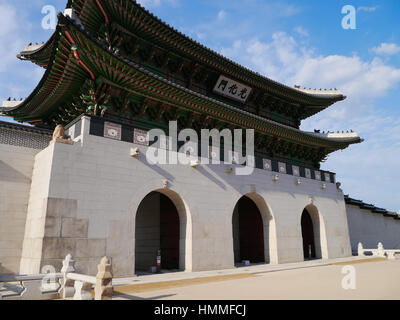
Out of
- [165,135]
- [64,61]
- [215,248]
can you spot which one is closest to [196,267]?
[215,248]

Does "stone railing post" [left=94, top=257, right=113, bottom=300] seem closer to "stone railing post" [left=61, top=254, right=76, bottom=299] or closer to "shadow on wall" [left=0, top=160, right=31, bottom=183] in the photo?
"stone railing post" [left=61, top=254, right=76, bottom=299]

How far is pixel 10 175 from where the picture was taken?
11727mm

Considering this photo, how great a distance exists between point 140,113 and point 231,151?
5193 mm

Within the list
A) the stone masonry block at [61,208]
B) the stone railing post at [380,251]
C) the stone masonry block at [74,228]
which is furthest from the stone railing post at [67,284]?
the stone railing post at [380,251]

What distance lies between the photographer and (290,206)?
17.9 metres

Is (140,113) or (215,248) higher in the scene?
(140,113)

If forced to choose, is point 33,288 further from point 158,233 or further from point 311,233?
point 311,233

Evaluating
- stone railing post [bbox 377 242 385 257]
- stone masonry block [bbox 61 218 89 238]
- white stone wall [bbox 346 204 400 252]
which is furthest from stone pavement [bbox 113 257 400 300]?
white stone wall [bbox 346 204 400 252]

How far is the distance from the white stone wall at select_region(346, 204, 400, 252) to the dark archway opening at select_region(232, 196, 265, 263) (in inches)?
410

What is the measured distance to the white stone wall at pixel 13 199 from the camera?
10.9 metres

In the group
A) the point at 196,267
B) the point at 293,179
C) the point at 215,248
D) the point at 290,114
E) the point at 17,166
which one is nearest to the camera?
the point at 17,166

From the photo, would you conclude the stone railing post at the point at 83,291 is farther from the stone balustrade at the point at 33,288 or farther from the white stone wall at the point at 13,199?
the white stone wall at the point at 13,199
